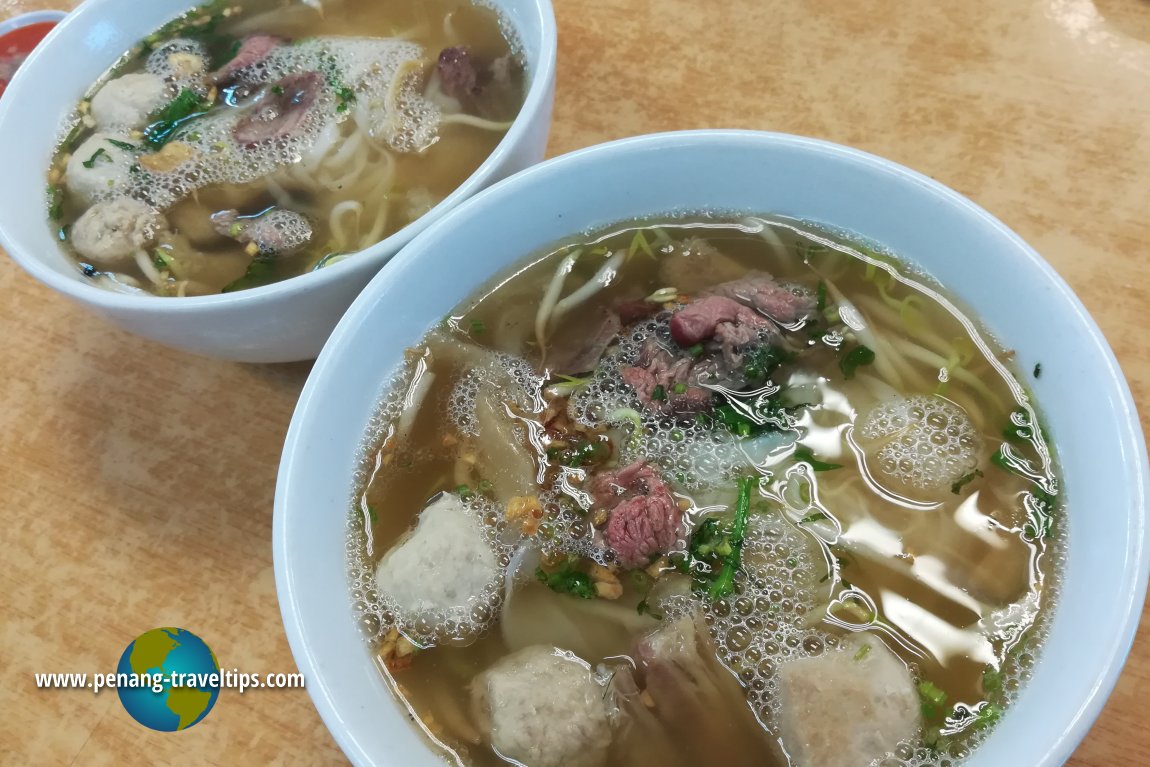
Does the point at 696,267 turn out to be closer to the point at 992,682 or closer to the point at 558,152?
the point at 558,152

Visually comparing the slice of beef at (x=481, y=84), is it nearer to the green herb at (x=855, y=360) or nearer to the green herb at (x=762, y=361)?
the green herb at (x=762, y=361)

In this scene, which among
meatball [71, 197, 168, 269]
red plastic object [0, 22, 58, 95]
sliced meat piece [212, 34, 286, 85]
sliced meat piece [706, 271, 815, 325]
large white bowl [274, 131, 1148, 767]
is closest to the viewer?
large white bowl [274, 131, 1148, 767]

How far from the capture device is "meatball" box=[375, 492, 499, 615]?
131cm

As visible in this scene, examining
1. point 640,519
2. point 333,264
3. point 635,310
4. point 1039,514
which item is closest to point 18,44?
point 333,264

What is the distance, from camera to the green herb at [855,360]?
4.91ft

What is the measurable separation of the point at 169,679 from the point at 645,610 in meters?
0.92

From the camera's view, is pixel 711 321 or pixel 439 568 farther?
pixel 711 321

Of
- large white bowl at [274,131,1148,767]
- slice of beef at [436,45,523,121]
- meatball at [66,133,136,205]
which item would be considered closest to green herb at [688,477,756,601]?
large white bowl at [274,131,1148,767]

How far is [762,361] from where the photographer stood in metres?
1.49

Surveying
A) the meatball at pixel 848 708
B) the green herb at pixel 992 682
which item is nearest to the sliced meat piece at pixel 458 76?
the meatball at pixel 848 708

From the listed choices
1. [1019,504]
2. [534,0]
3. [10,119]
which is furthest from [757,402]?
[10,119]

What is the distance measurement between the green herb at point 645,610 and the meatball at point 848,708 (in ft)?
0.72

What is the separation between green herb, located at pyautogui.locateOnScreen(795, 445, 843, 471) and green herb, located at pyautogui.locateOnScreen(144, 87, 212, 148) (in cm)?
162

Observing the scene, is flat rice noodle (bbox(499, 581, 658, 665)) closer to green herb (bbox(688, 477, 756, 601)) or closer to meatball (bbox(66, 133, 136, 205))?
green herb (bbox(688, 477, 756, 601))
